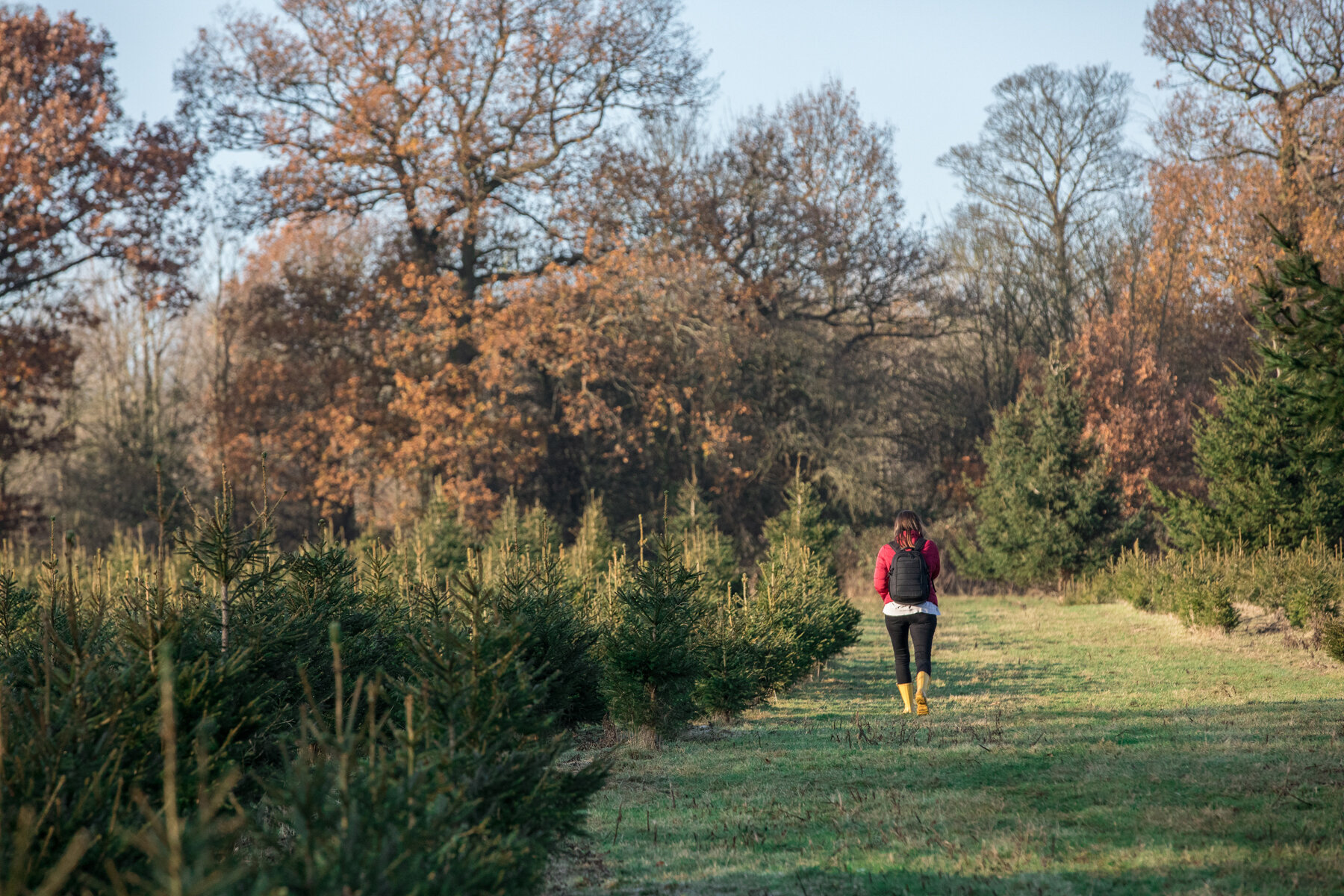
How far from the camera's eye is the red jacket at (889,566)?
29.6 ft

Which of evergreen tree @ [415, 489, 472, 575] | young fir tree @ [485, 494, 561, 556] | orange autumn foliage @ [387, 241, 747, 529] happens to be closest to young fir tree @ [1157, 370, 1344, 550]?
orange autumn foliage @ [387, 241, 747, 529]

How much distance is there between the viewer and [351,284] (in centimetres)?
2636

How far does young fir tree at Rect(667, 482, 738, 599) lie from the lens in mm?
12242

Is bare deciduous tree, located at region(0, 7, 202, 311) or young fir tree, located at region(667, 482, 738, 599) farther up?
bare deciduous tree, located at region(0, 7, 202, 311)

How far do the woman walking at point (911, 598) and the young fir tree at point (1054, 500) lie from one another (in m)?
15.2

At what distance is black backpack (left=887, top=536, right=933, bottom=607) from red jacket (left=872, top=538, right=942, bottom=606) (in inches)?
1.9

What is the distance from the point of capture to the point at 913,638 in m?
9.02

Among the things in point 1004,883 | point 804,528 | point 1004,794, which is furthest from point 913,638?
point 804,528

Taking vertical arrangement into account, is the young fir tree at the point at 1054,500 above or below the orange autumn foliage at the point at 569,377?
below

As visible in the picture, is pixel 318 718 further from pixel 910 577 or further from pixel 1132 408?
pixel 1132 408

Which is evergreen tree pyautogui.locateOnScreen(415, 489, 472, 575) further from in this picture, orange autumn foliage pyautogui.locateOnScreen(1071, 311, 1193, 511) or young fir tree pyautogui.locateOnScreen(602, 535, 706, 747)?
orange autumn foliage pyautogui.locateOnScreen(1071, 311, 1193, 511)

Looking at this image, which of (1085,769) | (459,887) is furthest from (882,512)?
(459,887)

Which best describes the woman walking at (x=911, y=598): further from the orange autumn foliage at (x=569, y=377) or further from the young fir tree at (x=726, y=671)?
the orange autumn foliage at (x=569, y=377)

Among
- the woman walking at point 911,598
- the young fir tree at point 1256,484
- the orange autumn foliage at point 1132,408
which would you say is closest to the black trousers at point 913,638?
the woman walking at point 911,598
